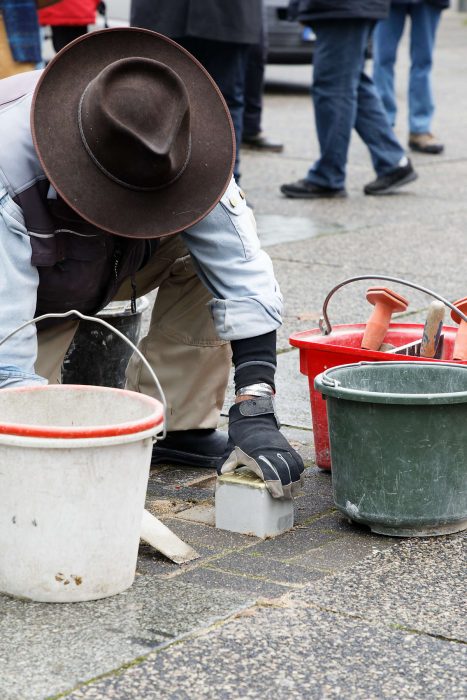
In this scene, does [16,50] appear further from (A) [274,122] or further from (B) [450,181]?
(A) [274,122]

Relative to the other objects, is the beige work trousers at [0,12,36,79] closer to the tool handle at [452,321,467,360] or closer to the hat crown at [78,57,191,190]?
the hat crown at [78,57,191,190]

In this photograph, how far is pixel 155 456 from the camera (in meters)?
3.51

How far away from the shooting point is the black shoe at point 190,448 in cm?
348

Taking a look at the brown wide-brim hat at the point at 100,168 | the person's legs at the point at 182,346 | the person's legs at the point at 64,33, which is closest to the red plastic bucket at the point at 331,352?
A: the person's legs at the point at 182,346

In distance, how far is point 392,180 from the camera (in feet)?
24.4

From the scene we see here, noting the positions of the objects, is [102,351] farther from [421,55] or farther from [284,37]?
[284,37]

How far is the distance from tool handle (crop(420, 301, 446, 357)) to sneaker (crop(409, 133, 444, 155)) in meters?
→ 5.82

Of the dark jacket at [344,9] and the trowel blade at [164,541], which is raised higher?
the dark jacket at [344,9]

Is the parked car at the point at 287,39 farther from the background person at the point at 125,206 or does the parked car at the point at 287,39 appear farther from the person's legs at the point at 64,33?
the background person at the point at 125,206

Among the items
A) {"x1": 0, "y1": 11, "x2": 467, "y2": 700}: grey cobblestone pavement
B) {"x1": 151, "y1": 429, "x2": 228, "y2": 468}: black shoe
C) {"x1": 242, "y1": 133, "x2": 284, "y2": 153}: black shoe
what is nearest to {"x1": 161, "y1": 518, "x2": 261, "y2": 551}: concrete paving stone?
{"x1": 0, "y1": 11, "x2": 467, "y2": 700}: grey cobblestone pavement

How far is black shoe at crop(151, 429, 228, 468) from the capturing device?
3.48 metres

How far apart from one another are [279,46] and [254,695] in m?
10.3

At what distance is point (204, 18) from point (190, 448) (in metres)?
3.05

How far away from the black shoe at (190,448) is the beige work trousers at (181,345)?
0.03 m
